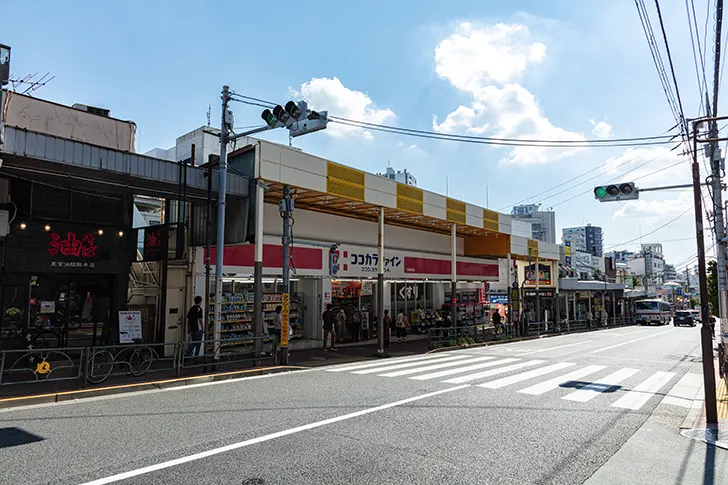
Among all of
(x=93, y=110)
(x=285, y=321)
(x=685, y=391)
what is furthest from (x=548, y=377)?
(x=93, y=110)

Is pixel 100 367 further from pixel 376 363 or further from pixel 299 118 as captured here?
pixel 376 363

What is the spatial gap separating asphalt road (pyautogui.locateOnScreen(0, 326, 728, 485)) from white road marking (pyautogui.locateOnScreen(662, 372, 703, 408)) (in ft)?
0.19

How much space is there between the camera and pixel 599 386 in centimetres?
1190

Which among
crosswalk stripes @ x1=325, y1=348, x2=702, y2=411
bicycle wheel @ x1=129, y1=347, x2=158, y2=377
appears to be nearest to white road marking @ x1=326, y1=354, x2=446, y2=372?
crosswalk stripes @ x1=325, y1=348, x2=702, y2=411

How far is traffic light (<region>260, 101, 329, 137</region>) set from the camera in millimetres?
12484

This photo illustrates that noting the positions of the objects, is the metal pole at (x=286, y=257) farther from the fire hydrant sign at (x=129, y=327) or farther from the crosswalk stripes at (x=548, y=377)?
the fire hydrant sign at (x=129, y=327)

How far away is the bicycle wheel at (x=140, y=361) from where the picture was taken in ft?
38.4

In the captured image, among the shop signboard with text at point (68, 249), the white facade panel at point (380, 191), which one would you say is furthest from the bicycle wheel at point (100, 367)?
the white facade panel at point (380, 191)

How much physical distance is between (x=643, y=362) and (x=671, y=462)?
12755 millimetres

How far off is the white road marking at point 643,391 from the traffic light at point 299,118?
9514mm

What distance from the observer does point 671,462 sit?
6.27 meters

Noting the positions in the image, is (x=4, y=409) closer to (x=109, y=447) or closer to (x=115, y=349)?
(x=115, y=349)

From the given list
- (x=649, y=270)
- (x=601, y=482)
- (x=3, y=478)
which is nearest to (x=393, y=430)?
(x=601, y=482)

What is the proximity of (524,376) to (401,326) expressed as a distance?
11.6m
